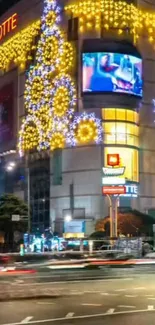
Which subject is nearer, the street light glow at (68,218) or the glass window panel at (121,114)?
the street light glow at (68,218)

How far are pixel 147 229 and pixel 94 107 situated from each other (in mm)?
13814

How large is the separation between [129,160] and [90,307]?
4694cm

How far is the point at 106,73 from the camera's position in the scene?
5922 cm

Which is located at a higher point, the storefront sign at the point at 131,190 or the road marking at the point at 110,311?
the storefront sign at the point at 131,190

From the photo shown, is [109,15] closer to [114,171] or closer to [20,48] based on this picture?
[20,48]

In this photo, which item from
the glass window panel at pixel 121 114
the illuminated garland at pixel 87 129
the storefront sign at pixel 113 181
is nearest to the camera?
the storefront sign at pixel 113 181

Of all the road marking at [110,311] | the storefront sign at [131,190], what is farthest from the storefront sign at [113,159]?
the road marking at [110,311]

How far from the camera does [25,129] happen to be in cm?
6631

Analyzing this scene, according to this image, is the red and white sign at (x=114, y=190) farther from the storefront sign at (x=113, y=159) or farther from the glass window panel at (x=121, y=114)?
the glass window panel at (x=121, y=114)

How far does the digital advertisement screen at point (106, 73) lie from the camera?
194 feet

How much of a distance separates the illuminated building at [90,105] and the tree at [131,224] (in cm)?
325

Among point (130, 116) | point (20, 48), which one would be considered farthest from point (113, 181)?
point (20, 48)

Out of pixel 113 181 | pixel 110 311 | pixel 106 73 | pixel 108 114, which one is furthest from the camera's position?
pixel 108 114

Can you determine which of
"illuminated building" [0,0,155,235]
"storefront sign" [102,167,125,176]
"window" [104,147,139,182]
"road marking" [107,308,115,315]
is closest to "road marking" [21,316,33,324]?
"road marking" [107,308,115,315]
